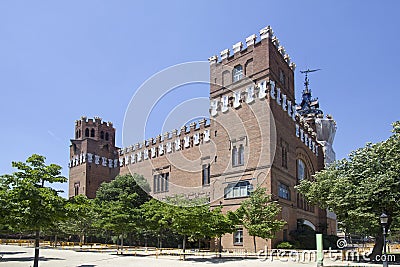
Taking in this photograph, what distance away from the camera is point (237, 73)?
131ft

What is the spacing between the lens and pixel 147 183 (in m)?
53.2

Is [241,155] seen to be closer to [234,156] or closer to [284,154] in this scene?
[234,156]

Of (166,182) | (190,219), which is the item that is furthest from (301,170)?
(190,219)

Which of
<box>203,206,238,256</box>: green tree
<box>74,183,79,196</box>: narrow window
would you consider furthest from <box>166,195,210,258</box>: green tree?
<box>74,183,79,196</box>: narrow window

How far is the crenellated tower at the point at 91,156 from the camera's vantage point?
59.3m

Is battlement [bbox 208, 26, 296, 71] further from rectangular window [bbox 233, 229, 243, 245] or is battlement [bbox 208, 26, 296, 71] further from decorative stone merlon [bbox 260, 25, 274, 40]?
rectangular window [bbox 233, 229, 243, 245]

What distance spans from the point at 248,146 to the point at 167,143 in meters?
18.3

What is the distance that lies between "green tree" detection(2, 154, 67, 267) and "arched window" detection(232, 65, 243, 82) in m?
22.9

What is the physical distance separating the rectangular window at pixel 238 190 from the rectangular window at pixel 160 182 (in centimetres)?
1471

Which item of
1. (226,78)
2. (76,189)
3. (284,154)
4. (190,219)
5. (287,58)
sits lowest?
(190,219)

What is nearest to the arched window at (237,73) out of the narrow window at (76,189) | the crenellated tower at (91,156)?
the crenellated tower at (91,156)

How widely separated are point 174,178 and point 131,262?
2499cm

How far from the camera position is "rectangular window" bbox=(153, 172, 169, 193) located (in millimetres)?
50906

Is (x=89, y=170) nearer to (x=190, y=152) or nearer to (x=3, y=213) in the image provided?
(x=190, y=152)
